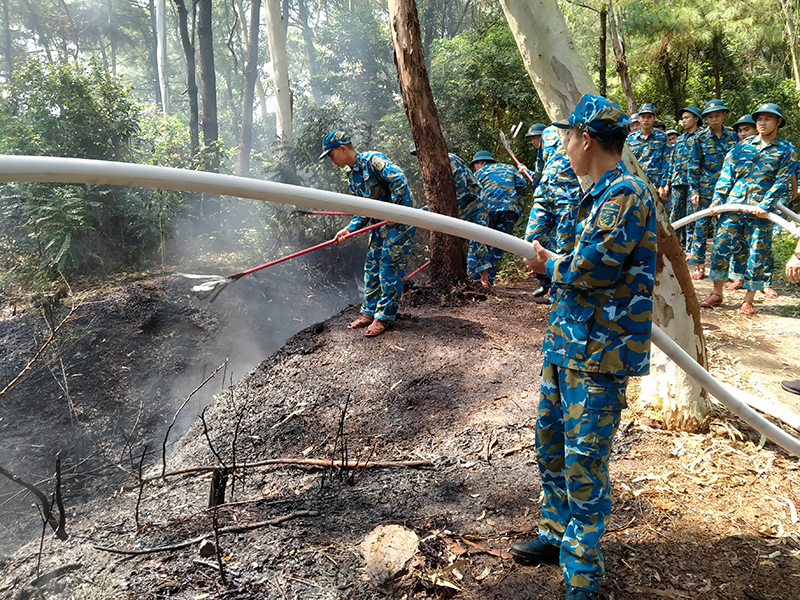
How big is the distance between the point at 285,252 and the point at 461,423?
7.56 m

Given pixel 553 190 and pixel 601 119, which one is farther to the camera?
pixel 553 190

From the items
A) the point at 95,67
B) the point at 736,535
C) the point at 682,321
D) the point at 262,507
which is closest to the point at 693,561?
the point at 736,535

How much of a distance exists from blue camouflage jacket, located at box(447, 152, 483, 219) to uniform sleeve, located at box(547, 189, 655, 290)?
16.3 ft

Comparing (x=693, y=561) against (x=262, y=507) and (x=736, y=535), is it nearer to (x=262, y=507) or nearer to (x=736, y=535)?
(x=736, y=535)

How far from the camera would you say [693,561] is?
2277mm

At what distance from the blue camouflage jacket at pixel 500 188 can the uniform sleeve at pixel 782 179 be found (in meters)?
2.87

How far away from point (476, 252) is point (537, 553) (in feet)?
17.2

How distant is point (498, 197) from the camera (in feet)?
23.9

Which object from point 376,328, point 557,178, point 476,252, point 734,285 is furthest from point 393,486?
point 734,285

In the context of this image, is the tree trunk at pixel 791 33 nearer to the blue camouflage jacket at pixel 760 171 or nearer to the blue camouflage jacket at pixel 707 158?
the blue camouflage jacket at pixel 707 158

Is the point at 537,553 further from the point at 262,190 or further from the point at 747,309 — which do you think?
the point at 747,309

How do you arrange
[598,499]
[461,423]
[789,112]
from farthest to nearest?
[789,112]
[461,423]
[598,499]

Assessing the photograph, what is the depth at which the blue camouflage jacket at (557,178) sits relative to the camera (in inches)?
175

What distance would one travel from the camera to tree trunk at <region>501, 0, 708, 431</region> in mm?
3193
